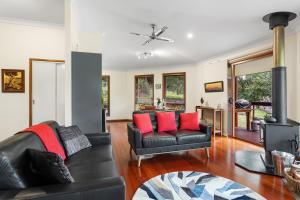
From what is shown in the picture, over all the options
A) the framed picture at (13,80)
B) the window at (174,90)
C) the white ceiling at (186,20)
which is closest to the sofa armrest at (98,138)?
the framed picture at (13,80)

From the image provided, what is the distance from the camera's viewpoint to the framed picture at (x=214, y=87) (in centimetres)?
556

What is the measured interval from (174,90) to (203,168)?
5.05m

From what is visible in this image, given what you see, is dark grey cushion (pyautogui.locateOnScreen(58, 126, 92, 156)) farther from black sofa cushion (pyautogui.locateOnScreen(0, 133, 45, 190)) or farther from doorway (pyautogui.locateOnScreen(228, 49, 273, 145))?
doorway (pyautogui.locateOnScreen(228, 49, 273, 145))

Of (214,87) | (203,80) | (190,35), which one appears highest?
(190,35)

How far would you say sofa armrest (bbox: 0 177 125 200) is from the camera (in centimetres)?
106

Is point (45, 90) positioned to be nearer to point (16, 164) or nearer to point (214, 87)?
point (16, 164)

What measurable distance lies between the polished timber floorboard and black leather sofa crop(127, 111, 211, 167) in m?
0.22


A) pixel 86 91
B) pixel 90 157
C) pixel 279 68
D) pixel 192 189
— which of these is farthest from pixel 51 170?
pixel 279 68

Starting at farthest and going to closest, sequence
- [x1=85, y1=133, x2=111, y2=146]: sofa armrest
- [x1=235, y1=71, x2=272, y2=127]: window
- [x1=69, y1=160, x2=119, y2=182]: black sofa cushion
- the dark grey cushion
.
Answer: [x1=235, y1=71, x2=272, y2=127]: window → [x1=85, y1=133, x2=111, y2=146]: sofa armrest → the dark grey cushion → [x1=69, y1=160, x2=119, y2=182]: black sofa cushion

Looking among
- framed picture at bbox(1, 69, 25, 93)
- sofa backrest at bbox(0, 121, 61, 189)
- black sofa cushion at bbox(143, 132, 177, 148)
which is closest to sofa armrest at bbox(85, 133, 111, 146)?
black sofa cushion at bbox(143, 132, 177, 148)

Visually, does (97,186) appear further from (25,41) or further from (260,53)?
(260,53)

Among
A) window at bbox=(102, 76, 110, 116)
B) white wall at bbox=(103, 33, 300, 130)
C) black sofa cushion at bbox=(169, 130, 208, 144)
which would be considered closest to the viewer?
black sofa cushion at bbox=(169, 130, 208, 144)

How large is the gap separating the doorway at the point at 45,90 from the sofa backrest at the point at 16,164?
7.35 feet

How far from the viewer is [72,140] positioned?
2361 millimetres
